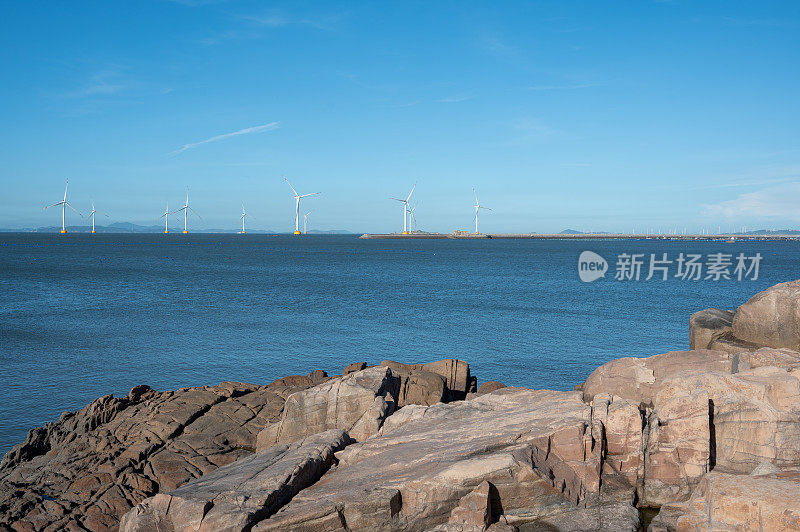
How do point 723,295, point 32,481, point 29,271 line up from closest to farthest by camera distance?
1. point 32,481
2. point 723,295
3. point 29,271

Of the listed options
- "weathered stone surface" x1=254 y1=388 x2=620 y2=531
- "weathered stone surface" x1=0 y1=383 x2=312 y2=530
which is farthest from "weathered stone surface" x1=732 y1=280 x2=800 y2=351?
"weathered stone surface" x1=0 y1=383 x2=312 y2=530

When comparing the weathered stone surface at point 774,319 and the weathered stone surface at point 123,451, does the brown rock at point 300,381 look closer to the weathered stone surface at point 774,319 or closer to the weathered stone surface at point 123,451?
the weathered stone surface at point 123,451

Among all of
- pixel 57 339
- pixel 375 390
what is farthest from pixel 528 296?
pixel 375 390

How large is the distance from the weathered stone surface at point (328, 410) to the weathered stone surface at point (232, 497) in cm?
278

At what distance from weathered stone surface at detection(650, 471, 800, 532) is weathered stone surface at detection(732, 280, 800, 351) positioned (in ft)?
33.6

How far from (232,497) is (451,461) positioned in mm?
3913

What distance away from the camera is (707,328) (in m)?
21.5

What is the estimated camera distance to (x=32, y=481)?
15055 mm

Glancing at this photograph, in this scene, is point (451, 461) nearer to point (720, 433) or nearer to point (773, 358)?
point (720, 433)

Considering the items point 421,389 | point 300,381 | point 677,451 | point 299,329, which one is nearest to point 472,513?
point 677,451

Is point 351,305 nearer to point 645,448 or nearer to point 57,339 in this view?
point 57,339

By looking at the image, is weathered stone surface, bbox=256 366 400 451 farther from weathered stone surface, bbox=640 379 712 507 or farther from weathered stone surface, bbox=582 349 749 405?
weathered stone surface, bbox=640 379 712 507

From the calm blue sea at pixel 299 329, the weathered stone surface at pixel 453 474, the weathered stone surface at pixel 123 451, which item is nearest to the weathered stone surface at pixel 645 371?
the weathered stone surface at pixel 453 474

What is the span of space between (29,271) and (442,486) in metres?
90.1
